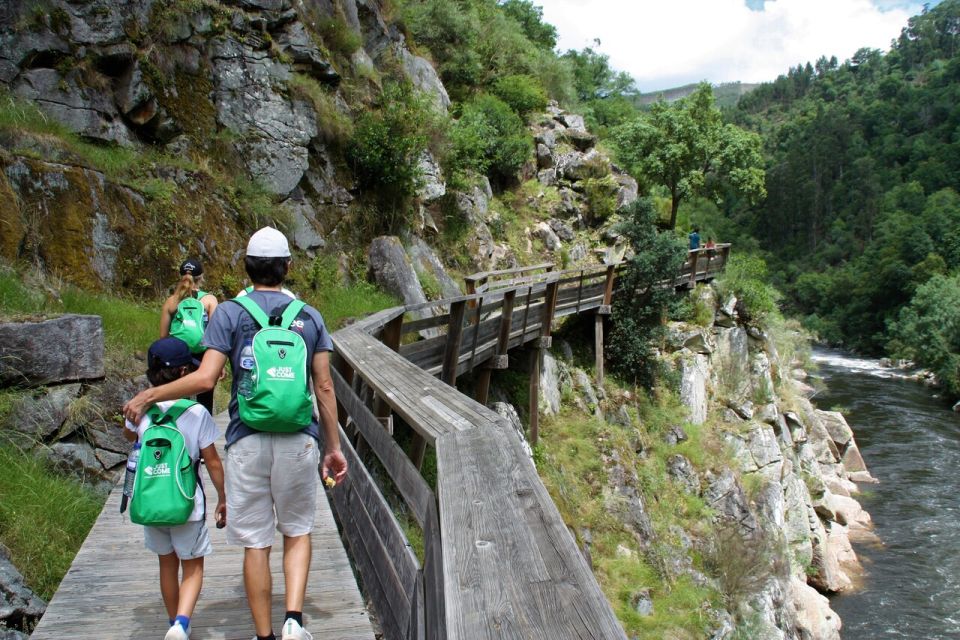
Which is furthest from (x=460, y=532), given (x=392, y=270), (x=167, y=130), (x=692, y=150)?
(x=692, y=150)

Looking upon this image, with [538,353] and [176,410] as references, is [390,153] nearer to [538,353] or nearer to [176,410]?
[538,353]

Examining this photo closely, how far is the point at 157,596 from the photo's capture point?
327 cm

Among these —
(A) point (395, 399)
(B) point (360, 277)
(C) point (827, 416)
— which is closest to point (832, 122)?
(C) point (827, 416)

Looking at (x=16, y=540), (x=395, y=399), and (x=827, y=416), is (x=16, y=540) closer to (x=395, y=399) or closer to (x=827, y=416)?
(x=395, y=399)

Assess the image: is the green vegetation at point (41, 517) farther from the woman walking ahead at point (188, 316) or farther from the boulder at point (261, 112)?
the boulder at point (261, 112)

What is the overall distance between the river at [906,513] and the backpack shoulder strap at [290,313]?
56.8 feet

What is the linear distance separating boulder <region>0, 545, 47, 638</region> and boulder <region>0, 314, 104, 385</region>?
6.25 ft

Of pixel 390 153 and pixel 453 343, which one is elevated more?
pixel 390 153

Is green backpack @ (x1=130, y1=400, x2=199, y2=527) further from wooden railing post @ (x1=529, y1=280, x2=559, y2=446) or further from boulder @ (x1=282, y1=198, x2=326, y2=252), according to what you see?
wooden railing post @ (x1=529, y1=280, x2=559, y2=446)

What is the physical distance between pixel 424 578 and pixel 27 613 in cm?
253

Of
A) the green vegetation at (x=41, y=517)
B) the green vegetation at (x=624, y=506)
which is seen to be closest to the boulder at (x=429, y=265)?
the green vegetation at (x=624, y=506)

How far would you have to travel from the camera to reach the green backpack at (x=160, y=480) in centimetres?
254

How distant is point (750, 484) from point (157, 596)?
15.5m

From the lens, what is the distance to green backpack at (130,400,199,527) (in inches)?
100
